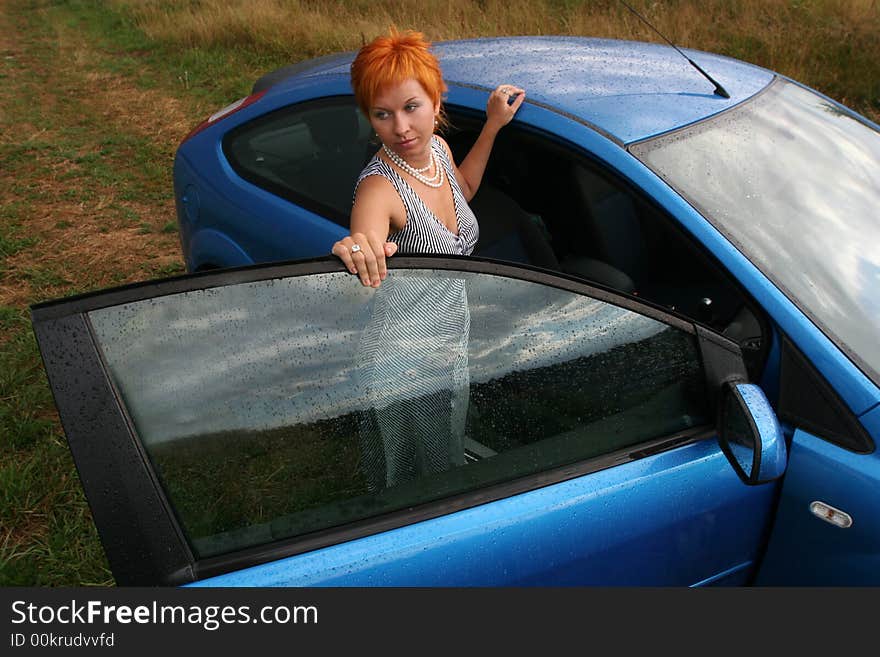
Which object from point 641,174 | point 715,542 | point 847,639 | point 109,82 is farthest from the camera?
point 109,82

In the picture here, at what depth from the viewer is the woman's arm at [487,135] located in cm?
227

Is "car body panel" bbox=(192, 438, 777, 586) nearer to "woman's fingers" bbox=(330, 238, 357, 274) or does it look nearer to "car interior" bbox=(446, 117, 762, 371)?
"woman's fingers" bbox=(330, 238, 357, 274)

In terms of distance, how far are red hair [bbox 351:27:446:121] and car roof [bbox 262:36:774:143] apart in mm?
375

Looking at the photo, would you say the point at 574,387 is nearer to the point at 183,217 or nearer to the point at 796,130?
the point at 796,130

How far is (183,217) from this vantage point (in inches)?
126

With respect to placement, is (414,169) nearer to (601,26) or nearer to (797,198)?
(797,198)

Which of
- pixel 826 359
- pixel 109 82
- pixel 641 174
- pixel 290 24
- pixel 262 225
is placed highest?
pixel 641 174

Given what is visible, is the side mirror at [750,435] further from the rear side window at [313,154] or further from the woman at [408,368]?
the rear side window at [313,154]

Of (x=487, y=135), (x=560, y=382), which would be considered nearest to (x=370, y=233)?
(x=560, y=382)

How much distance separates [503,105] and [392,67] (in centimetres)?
38

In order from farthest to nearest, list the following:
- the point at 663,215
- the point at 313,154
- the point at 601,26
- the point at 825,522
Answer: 1. the point at 601,26
2. the point at 313,154
3. the point at 663,215
4. the point at 825,522

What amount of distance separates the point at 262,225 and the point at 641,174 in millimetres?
1274

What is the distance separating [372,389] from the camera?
1476 millimetres

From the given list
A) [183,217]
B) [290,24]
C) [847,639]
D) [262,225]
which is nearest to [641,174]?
[847,639]
